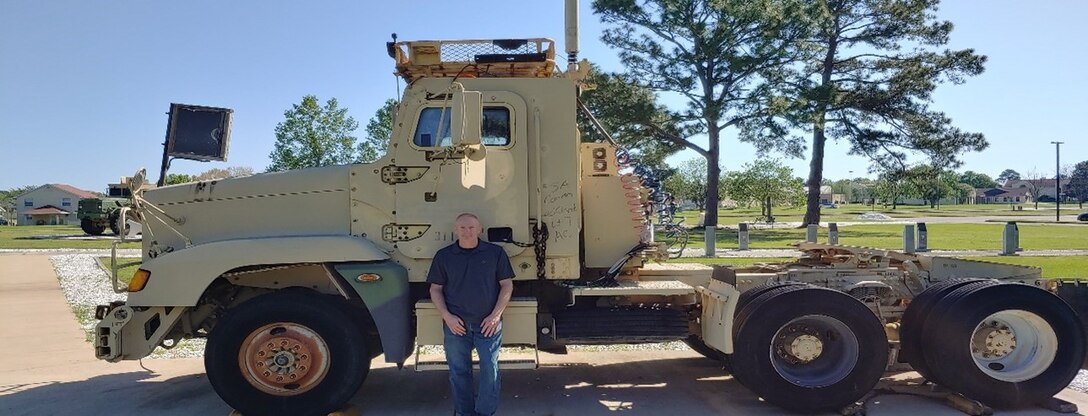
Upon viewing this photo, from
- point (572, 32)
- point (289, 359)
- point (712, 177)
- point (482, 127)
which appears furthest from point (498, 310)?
point (712, 177)

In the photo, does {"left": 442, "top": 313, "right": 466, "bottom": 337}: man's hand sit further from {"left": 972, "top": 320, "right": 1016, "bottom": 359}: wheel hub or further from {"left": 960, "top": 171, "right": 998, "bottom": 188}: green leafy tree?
{"left": 960, "top": 171, "right": 998, "bottom": 188}: green leafy tree

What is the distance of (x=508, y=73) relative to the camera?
19.1 ft

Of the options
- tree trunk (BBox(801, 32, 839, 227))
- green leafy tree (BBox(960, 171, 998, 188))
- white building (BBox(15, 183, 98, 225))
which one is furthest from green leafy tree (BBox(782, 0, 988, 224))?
green leafy tree (BBox(960, 171, 998, 188))

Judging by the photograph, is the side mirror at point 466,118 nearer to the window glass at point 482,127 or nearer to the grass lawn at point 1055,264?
the window glass at point 482,127

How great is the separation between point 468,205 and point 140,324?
2.65 m

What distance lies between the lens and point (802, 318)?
18.7ft

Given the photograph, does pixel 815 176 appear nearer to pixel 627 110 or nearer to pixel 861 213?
pixel 627 110

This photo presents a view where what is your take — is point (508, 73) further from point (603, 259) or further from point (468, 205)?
point (603, 259)

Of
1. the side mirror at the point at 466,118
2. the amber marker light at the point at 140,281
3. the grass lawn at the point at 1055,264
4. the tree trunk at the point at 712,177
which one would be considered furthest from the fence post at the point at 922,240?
the amber marker light at the point at 140,281

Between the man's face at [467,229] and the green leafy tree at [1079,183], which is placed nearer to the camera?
the man's face at [467,229]

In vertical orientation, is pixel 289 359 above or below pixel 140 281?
below

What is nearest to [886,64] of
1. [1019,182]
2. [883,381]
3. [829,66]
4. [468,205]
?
[829,66]

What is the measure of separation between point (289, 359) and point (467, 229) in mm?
1694

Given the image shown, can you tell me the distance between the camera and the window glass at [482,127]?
560 centimetres
